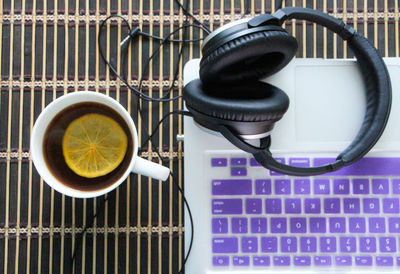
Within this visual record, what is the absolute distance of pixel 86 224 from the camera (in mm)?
451

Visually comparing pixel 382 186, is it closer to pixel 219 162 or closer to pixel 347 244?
pixel 347 244

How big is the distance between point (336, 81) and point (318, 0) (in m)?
0.12

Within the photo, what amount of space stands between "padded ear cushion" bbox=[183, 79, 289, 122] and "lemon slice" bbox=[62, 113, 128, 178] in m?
0.09

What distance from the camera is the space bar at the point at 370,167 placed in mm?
402

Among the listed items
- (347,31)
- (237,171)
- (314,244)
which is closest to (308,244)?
(314,244)

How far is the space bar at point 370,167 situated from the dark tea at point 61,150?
8.1 inches

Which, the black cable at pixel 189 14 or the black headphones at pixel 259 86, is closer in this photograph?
the black headphones at pixel 259 86

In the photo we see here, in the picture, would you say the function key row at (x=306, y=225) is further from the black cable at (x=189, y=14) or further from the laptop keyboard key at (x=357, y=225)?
the black cable at (x=189, y=14)

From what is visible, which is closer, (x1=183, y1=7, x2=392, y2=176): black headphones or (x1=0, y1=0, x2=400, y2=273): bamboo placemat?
(x1=183, y1=7, x2=392, y2=176): black headphones

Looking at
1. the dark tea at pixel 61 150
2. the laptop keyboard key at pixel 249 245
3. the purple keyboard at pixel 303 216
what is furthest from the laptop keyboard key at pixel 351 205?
the dark tea at pixel 61 150

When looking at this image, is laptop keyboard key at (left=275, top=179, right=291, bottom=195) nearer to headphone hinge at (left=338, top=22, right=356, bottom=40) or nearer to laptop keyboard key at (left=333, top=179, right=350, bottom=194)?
laptop keyboard key at (left=333, top=179, right=350, bottom=194)

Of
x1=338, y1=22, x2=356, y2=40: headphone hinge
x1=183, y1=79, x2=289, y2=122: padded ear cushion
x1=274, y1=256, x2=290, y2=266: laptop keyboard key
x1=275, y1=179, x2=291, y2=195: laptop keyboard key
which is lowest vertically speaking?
x1=274, y1=256, x2=290, y2=266: laptop keyboard key

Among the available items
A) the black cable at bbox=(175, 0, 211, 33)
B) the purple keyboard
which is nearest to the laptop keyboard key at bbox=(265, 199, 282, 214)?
the purple keyboard

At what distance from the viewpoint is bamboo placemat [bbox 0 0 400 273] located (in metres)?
0.45
